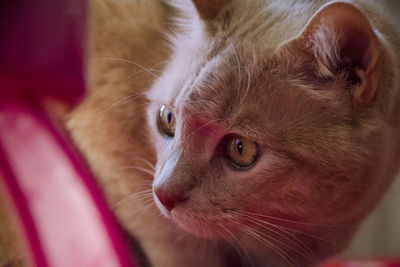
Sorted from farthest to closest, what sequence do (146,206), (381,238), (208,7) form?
(381,238) < (146,206) < (208,7)

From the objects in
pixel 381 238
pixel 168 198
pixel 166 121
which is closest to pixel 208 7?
pixel 166 121

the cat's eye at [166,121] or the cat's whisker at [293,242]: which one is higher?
the cat's eye at [166,121]

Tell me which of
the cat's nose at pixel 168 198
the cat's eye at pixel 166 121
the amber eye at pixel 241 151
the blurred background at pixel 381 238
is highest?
the amber eye at pixel 241 151

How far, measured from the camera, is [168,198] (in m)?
0.77

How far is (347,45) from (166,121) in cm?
38

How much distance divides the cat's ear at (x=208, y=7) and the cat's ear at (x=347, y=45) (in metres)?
0.20

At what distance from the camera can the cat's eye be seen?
889 mm

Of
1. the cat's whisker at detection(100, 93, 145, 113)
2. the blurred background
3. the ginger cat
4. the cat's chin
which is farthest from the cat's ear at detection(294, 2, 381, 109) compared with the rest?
the blurred background

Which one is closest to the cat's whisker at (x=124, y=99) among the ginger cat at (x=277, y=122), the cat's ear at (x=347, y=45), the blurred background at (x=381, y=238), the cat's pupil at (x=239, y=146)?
the ginger cat at (x=277, y=122)

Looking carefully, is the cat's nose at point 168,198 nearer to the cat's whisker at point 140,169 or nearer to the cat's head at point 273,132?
the cat's head at point 273,132

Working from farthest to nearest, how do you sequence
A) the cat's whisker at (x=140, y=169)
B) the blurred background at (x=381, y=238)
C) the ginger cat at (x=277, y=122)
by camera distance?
1. the blurred background at (x=381, y=238)
2. the cat's whisker at (x=140, y=169)
3. the ginger cat at (x=277, y=122)

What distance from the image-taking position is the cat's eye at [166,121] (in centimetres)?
89

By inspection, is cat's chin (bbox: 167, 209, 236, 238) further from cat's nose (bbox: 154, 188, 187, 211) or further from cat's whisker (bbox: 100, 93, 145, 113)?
cat's whisker (bbox: 100, 93, 145, 113)

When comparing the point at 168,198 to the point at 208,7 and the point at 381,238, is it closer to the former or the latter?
the point at 208,7
